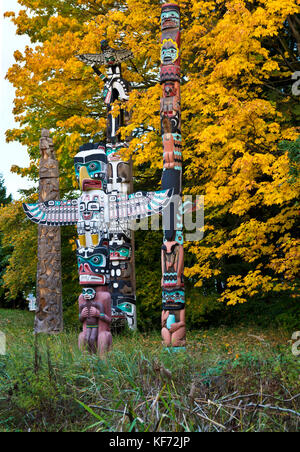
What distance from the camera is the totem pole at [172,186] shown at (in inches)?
330

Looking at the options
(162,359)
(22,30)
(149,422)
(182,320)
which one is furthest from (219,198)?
(22,30)

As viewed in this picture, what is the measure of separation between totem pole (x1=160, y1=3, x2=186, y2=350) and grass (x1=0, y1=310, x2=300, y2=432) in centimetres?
246

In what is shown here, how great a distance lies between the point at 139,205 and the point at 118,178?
4008mm

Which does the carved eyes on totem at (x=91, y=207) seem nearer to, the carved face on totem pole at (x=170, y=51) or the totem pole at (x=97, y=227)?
the totem pole at (x=97, y=227)

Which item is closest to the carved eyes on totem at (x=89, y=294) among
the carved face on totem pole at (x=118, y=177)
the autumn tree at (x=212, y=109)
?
the autumn tree at (x=212, y=109)

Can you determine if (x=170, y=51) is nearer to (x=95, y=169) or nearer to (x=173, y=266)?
(x=95, y=169)

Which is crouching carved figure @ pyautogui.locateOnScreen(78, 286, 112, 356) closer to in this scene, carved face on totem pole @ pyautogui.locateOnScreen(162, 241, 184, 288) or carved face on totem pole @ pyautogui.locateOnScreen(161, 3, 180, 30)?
carved face on totem pole @ pyautogui.locateOnScreen(162, 241, 184, 288)

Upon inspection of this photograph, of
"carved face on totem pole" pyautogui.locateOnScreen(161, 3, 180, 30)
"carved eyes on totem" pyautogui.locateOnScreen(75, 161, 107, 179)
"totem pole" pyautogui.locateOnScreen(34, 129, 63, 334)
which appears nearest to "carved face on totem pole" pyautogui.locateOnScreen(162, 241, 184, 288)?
"carved eyes on totem" pyautogui.locateOnScreen(75, 161, 107, 179)

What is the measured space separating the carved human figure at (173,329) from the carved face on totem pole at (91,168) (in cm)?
243

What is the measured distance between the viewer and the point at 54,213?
8289 millimetres

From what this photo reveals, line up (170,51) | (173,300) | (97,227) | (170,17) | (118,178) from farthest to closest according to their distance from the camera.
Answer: (118,178), (170,17), (170,51), (173,300), (97,227)

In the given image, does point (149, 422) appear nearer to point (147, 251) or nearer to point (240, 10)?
point (240, 10)

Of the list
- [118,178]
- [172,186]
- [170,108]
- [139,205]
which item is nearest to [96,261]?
[139,205]
